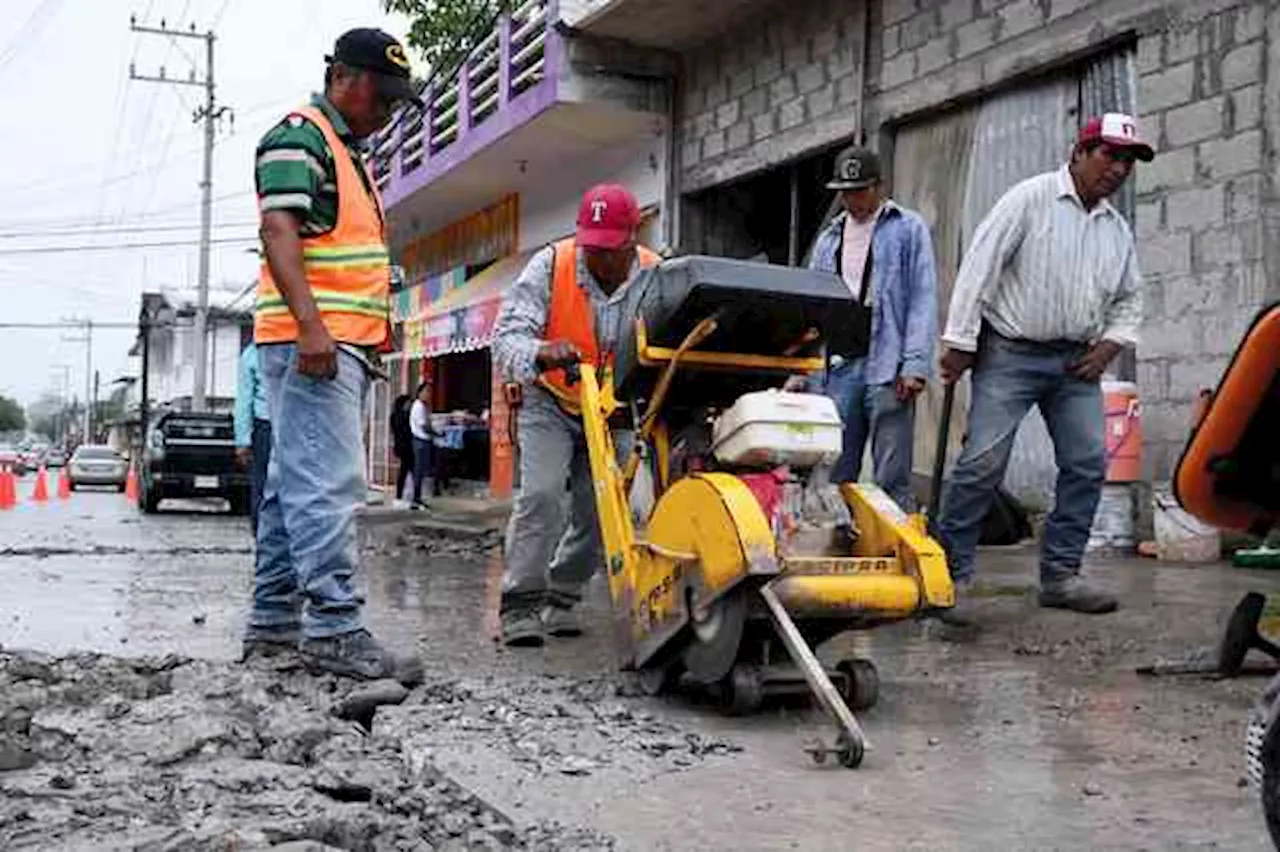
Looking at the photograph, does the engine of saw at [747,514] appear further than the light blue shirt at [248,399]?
No

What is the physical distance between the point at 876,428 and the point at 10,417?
14485 cm

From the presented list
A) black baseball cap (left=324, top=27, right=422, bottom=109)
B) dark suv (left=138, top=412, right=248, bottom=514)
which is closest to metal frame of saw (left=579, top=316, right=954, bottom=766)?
black baseball cap (left=324, top=27, right=422, bottom=109)

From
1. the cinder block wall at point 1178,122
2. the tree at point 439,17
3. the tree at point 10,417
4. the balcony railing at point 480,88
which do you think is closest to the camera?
the cinder block wall at point 1178,122

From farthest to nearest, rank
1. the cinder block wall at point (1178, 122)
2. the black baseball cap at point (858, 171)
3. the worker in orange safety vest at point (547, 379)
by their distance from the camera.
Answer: the cinder block wall at point (1178, 122), the black baseball cap at point (858, 171), the worker in orange safety vest at point (547, 379)

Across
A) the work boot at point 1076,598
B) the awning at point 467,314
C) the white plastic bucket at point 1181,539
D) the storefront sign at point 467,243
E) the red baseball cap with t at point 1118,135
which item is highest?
the storefront sign at point 467,243

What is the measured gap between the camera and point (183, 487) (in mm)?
20031

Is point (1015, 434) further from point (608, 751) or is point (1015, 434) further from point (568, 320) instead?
point (608, 751)

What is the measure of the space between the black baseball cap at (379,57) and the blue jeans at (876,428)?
7.91 feet

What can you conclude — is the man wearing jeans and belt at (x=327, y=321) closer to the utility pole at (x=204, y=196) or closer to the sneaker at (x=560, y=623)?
the sneaker at (x=560, y=623)

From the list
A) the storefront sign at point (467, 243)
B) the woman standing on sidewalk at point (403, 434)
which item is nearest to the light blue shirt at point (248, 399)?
the woman standing on sidewalk at point (403, 434)

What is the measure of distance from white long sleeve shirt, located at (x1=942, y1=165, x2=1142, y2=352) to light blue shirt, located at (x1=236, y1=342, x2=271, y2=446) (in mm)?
4072

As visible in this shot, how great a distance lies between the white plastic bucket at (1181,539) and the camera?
280 inches

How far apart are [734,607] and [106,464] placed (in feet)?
122

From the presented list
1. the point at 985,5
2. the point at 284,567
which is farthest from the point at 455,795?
the point at 985,5
